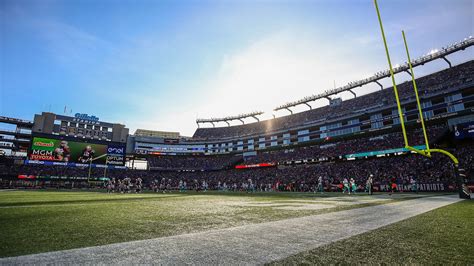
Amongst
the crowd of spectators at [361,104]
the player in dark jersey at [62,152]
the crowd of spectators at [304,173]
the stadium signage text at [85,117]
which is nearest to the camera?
the crowd of spectators at [304,173]

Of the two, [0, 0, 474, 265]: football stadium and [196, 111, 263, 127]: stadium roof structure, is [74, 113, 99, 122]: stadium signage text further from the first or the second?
[196, 111, 263, 127]: stadium roof structure

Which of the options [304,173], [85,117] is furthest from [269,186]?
[85,117]

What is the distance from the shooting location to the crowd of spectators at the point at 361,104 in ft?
125

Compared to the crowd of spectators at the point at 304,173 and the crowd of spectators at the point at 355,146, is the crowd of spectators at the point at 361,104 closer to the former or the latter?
the crowd of spectators at the point at 355,146

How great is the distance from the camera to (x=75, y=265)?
8.77 feet

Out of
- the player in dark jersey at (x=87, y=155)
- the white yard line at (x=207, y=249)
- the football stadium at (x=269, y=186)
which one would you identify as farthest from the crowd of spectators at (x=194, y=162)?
the white yard line at (x=207, y=249)

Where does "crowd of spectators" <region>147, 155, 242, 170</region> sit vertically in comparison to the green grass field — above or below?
above

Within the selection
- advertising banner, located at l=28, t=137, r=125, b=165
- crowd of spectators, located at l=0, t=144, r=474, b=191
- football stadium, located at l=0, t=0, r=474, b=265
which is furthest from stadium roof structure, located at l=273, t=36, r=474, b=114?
advertising banner, located at l=28, t=137, r=125, b=165

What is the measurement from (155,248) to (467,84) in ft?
162

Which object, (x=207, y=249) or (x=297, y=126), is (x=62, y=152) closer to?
(x=297, y=126)

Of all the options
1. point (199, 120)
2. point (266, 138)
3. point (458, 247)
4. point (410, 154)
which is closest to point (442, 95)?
point (410, 154)

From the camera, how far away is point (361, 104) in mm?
50188

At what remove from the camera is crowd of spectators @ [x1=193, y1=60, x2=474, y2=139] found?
38219 mm

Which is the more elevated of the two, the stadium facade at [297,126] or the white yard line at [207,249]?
the stadium facade at [297,126]
